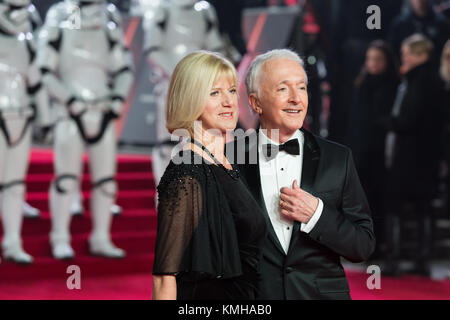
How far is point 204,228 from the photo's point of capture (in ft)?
6.29

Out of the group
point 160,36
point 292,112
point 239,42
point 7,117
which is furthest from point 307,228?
point 239,42

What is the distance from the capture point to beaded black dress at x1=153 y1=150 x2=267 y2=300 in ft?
6.20

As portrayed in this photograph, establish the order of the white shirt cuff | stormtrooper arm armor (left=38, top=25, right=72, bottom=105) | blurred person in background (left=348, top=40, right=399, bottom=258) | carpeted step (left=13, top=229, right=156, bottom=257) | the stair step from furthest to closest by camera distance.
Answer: the stair step → blurred person in background (left=348, top=40, right=399, bottom=258) → carpeted step (left=13, top=229, right=156, bottom=257) → stormtrooper arm armor (left=38, top=25, right=72, bottom=105) → the white shirt cuff

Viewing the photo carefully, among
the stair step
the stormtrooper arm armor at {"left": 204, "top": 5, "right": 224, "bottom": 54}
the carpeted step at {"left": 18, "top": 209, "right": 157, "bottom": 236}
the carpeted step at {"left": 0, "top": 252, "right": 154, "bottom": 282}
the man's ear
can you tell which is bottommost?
the carpeted step at {"left": 0, "top": 252, "right": 154, "bottom": 282}

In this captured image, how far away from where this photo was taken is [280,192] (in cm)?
218

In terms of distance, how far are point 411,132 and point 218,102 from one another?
4.29m

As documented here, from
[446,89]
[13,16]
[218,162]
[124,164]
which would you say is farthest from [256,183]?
[124,164]

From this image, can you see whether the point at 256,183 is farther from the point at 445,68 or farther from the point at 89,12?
the point at 445,68

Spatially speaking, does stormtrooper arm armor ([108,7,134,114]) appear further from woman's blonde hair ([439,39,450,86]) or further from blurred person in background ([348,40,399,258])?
woman's blonde hair ([439,39,450,86])

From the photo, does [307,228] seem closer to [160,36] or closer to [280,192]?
[280,192]

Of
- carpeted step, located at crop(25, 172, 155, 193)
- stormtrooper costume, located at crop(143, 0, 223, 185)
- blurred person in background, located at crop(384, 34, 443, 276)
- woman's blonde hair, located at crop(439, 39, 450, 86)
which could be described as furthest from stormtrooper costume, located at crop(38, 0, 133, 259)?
woman's blonde hair, located at crop(439, 39, 450, 86)

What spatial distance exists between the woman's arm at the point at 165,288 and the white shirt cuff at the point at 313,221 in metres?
0.45

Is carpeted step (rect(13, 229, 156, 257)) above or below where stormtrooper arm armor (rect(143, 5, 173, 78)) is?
below

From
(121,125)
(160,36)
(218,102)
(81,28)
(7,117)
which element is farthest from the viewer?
(121,125)
